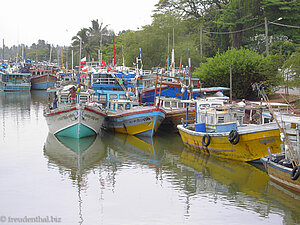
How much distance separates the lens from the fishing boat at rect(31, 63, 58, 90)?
80188 mm

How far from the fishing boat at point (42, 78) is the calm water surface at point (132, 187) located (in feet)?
182

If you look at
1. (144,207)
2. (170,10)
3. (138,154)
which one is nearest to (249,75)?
(138,154)

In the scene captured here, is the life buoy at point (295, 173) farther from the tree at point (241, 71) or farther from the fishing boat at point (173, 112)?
the tree at point (241, 71)

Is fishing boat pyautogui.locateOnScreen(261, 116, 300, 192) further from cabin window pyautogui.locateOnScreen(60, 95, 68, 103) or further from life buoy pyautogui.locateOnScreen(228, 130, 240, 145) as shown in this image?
cabin window pyautogui.locateOnScreen(60, 95, 68, 103)

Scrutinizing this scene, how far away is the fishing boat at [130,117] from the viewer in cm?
2642

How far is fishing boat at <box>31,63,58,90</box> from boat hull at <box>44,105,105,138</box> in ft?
176

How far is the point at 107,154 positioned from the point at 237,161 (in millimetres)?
7162

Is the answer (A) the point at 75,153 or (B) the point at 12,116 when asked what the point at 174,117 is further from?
(B) the point at 12,116

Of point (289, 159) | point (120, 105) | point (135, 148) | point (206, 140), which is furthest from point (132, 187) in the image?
point (120, 105)

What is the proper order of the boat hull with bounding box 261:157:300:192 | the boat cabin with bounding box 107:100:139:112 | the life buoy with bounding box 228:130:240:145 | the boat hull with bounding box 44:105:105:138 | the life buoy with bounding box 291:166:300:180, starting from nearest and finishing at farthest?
the life buoy with bounding box 291:166:300:180 → the boat hull with bounding box 261:157:300:192 → the life buoy with bounding box 228:130:240:145 → the boat hull with bounding box 44:105:105:138 → the boat cabin with bounding box 107:100:139:112

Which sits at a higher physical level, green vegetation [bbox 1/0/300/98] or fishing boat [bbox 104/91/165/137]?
green vegetation [bbox 1/0/300/98]

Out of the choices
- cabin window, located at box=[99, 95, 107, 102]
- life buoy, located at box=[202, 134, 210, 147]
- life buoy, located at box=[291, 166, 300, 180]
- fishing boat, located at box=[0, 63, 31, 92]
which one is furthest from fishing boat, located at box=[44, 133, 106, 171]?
fishing boat, located at box=[0, 63, 31, 92]

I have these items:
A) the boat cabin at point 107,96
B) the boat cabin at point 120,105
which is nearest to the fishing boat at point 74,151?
the boat cabin at point 120,105

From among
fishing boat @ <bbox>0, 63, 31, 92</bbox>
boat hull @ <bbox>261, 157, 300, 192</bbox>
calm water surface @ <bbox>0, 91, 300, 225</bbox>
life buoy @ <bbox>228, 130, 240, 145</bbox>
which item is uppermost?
fishing boat @ <bbox>0, 63, 31, 92</bbox>
